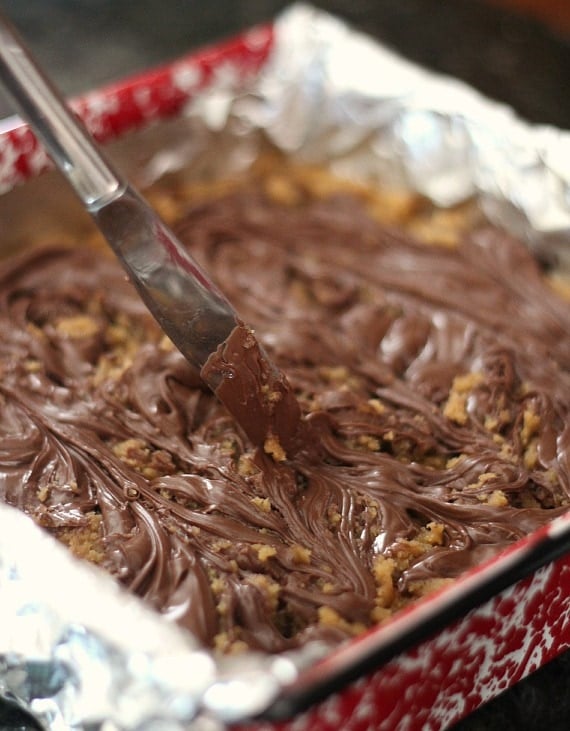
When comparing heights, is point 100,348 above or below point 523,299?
above

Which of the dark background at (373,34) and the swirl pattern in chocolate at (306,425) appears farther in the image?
the dark background at (373,34)

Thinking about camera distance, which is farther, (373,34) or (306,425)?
(373,34)

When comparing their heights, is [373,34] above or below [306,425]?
below

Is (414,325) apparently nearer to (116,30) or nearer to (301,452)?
(301,452)

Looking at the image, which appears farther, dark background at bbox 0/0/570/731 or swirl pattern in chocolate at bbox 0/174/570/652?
dark background at bbox 0/0/570/731

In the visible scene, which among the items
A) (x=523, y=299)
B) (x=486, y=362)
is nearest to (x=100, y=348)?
(x=486, y=362)
